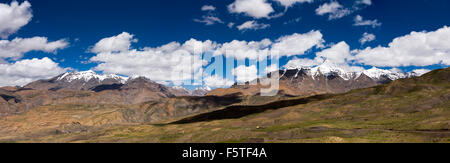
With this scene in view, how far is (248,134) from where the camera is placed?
140625 millimetres
